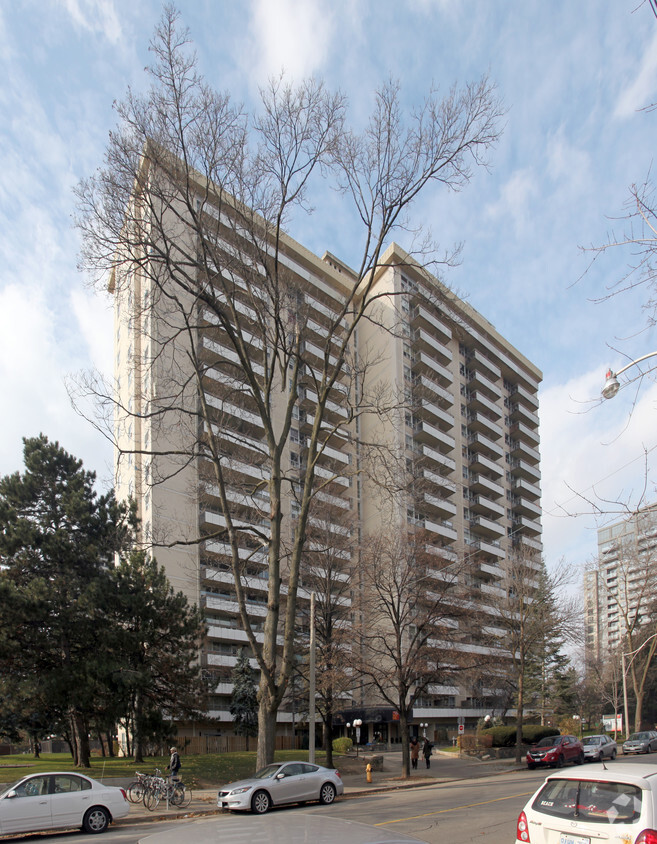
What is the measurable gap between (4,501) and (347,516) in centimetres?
1669

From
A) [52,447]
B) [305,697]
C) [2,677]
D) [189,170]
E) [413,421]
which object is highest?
[413,421]

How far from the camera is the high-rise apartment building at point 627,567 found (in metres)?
13.1

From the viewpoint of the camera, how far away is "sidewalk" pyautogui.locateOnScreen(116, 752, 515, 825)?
1756cm

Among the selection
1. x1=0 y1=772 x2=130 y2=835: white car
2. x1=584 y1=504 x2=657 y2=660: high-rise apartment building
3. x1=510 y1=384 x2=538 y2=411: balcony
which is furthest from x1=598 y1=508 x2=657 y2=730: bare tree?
x1=510 y1=384 x2=538 y2=411: balcony

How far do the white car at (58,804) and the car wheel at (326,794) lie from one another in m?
5.37

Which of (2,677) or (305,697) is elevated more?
(2,677)

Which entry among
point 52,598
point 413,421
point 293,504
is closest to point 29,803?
point 52,598

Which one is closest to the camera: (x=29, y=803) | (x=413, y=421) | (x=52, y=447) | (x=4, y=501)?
(x=29, y=803)

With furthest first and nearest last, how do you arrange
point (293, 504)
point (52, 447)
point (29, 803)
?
point (293, 504) < point (52, 447) < point (29, 803)

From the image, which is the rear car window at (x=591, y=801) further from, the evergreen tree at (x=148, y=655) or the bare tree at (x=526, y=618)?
the bare tree at (x=526, y=618)

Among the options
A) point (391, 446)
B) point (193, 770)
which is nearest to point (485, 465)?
point (391, 446)

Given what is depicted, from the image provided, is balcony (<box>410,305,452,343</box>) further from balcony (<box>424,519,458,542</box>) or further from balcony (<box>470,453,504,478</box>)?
balcony (<box>424,519,458,542</box>)

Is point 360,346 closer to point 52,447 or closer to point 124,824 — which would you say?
point 52,447

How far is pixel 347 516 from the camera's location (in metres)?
36.3
